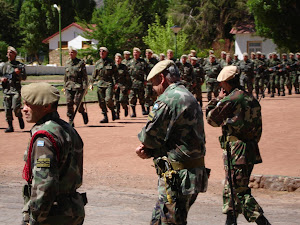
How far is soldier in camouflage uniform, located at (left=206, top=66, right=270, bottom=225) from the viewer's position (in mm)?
6383

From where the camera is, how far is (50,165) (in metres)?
3.78

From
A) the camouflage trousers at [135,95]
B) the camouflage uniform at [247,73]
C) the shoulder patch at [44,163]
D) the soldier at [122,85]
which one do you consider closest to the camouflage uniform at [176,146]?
the shoulder patch at [44,163]

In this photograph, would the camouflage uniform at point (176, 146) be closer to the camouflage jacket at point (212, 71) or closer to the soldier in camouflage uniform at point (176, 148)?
the soldier in camouflage uniform at point (176, 148)

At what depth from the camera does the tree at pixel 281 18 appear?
121ft

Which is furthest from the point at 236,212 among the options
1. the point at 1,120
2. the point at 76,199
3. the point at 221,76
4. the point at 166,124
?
the point at 1,120

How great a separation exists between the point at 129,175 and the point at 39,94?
20.1ft

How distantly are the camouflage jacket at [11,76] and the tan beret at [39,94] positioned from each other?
10900mm

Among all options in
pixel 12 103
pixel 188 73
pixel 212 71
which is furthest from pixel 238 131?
pixel 212 71

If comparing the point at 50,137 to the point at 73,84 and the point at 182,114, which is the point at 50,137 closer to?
the point at 182,114

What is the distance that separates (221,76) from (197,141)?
1738 millimetres

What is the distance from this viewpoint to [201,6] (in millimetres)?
62344

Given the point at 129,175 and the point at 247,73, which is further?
the point at 247,73

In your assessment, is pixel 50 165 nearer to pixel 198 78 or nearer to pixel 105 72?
pixel 105 72

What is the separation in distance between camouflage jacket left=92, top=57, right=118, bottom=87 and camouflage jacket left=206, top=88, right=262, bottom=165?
1086 centimetres
